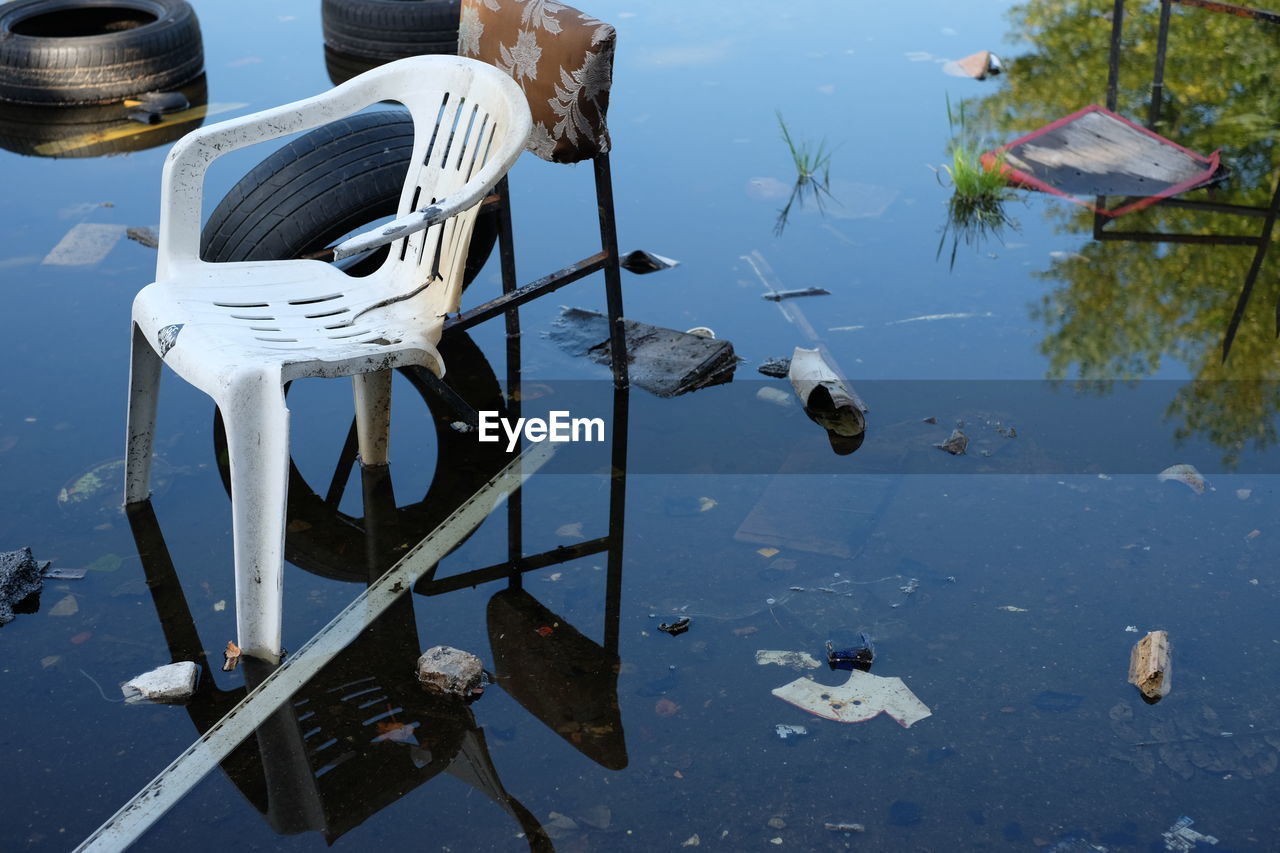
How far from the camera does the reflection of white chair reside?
8.56 ft

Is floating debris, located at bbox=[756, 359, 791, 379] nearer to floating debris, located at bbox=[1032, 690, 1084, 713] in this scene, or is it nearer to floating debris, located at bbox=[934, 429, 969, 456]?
floating debris, located at bbox=[934, 429, 969, 456]

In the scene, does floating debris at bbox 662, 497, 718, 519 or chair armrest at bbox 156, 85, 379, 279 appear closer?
chair armrest at bbox 156, 85, 379, 279

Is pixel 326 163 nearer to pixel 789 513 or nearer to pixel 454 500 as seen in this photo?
pixel 454 500

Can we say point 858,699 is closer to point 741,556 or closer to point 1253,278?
point 741,556

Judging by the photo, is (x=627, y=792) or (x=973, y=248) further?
(x=973, y=248)

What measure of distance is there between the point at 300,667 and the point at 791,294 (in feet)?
7.62

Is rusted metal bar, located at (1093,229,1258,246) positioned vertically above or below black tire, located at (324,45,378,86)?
below

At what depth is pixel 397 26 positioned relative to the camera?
645cm

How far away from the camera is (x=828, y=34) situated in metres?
7.17

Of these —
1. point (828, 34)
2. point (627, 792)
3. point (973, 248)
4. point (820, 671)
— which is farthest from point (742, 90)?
point (627, 792)

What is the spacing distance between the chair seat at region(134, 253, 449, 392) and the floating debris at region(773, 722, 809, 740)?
1.19 metres

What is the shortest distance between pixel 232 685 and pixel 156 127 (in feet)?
13.4

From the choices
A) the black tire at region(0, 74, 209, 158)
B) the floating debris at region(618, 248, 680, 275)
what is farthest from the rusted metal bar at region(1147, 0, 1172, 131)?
the black tire at region(0, 74, 209, 158)

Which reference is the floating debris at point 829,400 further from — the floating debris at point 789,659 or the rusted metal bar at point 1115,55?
the rusted metal bar at point 1115,55
